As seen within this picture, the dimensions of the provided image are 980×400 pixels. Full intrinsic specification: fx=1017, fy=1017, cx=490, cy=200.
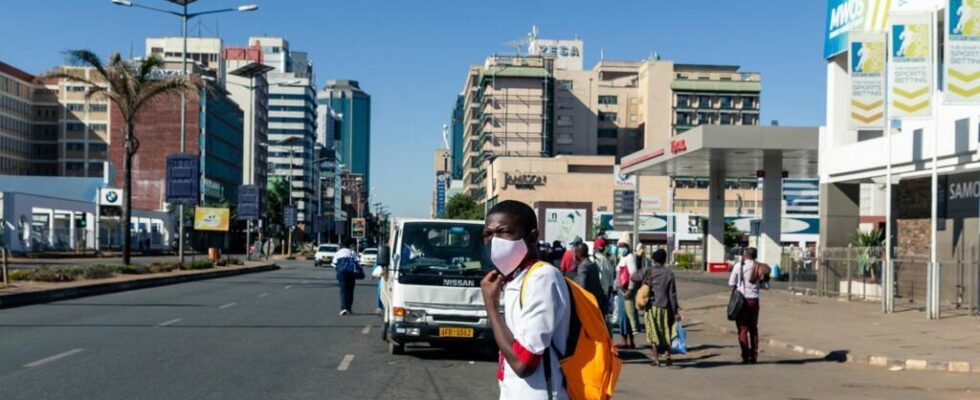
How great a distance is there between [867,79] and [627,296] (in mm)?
12423

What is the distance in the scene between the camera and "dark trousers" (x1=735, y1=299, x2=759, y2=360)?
598 inches

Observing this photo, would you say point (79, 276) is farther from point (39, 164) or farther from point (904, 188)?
point (39, 164)

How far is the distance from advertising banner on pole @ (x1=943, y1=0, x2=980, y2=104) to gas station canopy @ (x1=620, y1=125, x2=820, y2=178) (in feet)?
52.3

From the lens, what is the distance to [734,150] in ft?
131

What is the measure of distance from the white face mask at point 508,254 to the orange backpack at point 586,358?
0.09 metres

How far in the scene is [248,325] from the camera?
1877 centimetres

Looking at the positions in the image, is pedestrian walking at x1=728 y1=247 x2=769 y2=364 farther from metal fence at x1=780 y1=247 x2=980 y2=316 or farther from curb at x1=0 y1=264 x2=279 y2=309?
curb at x1=0 y1=264 x2=279 y2=309

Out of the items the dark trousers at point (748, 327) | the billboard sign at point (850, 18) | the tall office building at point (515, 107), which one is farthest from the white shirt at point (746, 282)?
the tall office building at point (515, 107)

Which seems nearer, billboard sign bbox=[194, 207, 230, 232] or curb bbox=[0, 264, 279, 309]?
curb bbox=[0, 264, 279, 309]

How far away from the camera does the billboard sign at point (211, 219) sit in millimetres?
62831

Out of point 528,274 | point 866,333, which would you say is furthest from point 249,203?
point 528,274

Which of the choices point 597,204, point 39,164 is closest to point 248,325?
point 597,204

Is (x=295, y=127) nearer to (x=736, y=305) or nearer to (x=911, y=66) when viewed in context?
(x=911, y=66)

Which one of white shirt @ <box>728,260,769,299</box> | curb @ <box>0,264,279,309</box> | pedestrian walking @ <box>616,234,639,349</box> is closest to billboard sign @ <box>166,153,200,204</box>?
curb @ <box>0,264,279,309</box>
